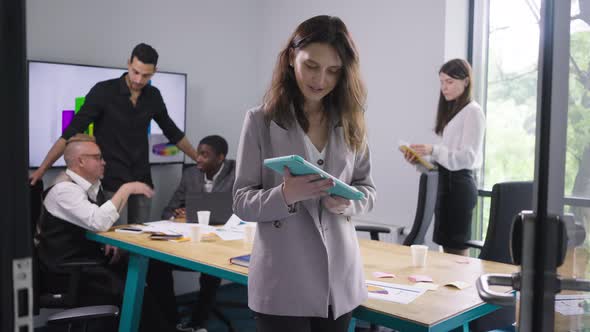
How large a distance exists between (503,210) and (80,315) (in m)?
1.83

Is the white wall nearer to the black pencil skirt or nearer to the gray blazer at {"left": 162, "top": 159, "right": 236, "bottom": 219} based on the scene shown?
the gray blazer at {"left": 162, "top": 159, "right": 236, "bottom": 219}

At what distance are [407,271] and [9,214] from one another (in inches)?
74.5

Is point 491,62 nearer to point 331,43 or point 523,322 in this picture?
point 331,43

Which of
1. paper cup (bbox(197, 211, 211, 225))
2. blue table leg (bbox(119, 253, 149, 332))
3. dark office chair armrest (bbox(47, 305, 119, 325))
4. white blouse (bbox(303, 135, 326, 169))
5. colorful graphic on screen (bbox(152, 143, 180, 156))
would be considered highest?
white blouse (bbox(303, 135, 326, 169))

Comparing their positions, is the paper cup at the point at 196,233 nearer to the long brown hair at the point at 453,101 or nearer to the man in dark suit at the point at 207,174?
the man in dark suit at the point at 207,174

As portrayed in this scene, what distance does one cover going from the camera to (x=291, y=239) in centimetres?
153

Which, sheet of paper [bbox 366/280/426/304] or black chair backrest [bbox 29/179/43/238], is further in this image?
black chair backrest [bbox 29/179/43/238]

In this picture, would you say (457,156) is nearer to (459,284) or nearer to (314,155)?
(459,284)

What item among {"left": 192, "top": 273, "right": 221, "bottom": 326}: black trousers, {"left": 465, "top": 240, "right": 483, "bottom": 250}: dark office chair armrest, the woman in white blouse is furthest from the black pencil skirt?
{"left": 192, "top": 273, "right": 221, "bottom": 326}: black trousers

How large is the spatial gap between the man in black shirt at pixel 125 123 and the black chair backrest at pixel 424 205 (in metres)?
1.72

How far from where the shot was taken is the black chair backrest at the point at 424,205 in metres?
3.09

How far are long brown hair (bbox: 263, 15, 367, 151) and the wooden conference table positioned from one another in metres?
0.54

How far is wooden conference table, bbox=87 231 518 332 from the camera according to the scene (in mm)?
1731

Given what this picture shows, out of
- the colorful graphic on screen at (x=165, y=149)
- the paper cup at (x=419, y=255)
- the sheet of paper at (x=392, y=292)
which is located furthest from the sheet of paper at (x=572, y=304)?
the colorful graphic on screen at (x=165, y=149)
